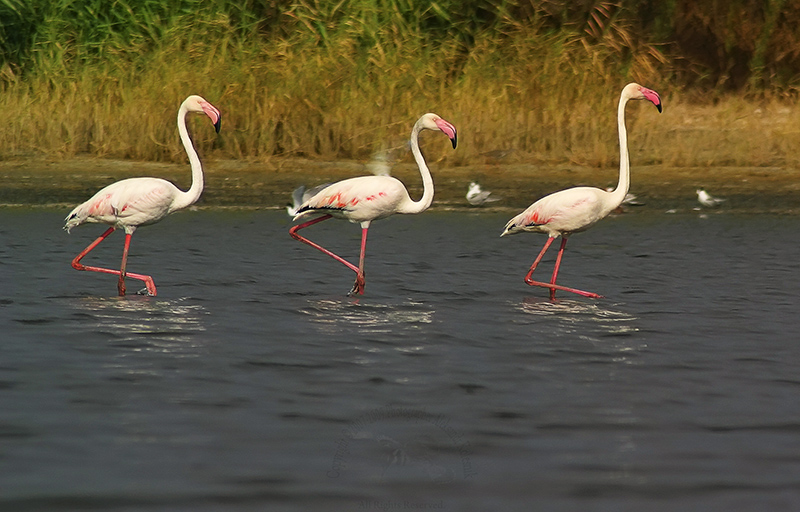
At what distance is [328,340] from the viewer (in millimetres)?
6781

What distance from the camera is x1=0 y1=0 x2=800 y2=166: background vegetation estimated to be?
572 inches

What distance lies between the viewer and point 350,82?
49.2 ft

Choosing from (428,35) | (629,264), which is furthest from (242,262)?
(428,35)

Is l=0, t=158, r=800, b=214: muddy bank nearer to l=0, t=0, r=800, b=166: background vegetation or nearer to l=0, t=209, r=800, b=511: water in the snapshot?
l=0, t=0, r=800, b=166: background vegetation

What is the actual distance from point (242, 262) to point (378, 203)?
46.7 inches

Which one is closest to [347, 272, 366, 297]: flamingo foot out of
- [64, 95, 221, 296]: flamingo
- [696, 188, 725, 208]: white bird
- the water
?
the water

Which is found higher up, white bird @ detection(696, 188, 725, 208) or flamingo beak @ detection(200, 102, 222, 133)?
flamingo beak @ detection(200, 102, 222, 133)

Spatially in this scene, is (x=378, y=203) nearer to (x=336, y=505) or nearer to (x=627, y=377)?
(x=627, y=377)

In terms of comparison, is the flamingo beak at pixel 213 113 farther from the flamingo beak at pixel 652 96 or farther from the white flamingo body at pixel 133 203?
the flamingo beak at pixel 652 96

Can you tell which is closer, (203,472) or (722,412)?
(203,472)

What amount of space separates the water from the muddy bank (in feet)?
8.03

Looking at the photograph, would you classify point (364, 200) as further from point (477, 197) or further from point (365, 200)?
point (477, 197)

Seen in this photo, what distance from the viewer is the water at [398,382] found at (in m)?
4.21

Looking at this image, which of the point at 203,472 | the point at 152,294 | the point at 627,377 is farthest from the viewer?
the point at 152,294
